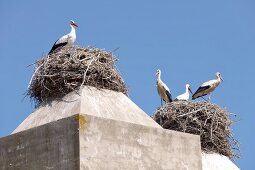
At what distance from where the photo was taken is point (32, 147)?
10391 millimetres

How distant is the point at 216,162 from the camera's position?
16.2 metres

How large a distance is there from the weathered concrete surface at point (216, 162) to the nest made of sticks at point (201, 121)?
74 centimetres

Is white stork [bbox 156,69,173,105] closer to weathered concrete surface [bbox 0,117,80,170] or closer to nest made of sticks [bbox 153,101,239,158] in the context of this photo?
nest made of sticks [bbox 153,101,239,158]

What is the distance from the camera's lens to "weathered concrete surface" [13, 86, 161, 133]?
429 inches

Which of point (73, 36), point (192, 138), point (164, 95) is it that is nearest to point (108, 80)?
point (192, 138)

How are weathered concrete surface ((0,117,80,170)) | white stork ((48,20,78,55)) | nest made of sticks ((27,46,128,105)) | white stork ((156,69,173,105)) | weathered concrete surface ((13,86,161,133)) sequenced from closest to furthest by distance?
1. weathered concrete surface ((0,117,80,170))
2. weathered concrete surface ((13,86,161,133))
3. nest made of sticks ((27,46,128,105))
4. white stork ((48,20,78,55))
5. white stork ((156,69,173,105))

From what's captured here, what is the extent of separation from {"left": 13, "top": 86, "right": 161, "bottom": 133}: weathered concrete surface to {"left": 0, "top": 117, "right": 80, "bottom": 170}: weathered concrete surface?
58cm

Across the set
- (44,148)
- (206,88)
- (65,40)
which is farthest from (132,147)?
(206,88)

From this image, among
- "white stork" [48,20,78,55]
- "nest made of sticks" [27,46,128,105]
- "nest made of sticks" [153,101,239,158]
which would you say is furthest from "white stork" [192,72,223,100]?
"nest made of sticks" [27,46,128,105]

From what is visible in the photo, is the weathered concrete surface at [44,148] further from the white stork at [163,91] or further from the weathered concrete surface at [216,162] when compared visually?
the white stork at [163,91]

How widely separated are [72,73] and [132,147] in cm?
216

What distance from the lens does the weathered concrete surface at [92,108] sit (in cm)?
1090

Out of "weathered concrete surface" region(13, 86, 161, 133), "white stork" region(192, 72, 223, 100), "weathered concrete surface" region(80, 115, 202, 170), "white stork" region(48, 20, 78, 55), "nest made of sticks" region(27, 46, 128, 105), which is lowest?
"weathered concrete surface" region(80, 115, 202, 170)

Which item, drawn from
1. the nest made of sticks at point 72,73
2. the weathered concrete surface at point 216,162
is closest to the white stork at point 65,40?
the nest made of sticks at point 72,73
